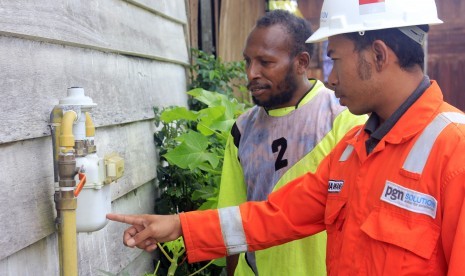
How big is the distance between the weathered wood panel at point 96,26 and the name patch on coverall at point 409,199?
44.8 inches

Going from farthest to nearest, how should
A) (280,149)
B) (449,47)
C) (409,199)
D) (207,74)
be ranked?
(449,47)
(207,74)
(280,149)
(409,199)

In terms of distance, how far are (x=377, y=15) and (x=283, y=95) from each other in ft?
2.86

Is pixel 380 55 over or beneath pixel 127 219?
over

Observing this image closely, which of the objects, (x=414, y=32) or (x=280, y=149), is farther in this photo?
(x=280, y=149)

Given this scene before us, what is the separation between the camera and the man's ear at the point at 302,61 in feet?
9.41

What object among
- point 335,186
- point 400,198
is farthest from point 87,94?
point 400,198

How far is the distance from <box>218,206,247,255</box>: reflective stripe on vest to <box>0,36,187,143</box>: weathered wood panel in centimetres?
61

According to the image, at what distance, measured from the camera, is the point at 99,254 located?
2.43 meters

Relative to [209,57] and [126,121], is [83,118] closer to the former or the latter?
[126,121]

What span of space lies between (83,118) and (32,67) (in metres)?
0.22

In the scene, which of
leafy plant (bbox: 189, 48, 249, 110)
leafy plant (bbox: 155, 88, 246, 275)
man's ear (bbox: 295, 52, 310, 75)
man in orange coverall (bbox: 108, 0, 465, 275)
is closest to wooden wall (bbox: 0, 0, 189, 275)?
leafy plant (bbox: 155, 88, 246, 275)

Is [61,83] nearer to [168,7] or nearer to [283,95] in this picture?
[283,95]

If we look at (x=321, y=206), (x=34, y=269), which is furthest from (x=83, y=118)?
(x=321, y=206)

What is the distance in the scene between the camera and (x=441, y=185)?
5.46ft
